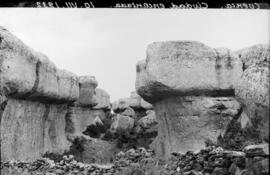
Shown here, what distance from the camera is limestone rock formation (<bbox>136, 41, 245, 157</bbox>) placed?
1023 cm

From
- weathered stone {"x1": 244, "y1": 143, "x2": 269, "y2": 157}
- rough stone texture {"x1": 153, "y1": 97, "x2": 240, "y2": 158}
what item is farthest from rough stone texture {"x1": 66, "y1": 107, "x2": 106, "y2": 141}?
weathered stone {"x1": 244, "y1": 143, "x2": 269, "y2": 157}

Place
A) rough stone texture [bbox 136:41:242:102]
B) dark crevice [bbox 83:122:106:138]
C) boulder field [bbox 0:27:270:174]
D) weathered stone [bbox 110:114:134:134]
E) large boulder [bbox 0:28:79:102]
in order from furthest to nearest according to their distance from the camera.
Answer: dark crevice [bbox 83:122:106:138]
weathered stone [bbox 110:114:134:134]
rough stone texture [bbox 136:41:242:102]
large boulder [bbox 0:28:79:102]
boulder field [bbox 0:27:270:174]

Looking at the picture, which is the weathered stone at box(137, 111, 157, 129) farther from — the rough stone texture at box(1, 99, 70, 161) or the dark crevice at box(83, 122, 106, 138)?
the rough stone texture at box(1, 99, 70, 161)

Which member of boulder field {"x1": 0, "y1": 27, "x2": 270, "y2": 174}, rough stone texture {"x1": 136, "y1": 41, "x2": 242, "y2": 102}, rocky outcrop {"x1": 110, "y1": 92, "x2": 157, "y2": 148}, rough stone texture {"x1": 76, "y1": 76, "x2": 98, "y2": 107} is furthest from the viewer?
rough stone texture {"x1": 76, "y1": 76, "x2": 98, "y2": 107}

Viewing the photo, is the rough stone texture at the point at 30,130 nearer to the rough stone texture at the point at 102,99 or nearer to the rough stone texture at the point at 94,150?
the rough stone texture at the point at 94,150

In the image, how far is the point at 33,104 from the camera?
39.4ft

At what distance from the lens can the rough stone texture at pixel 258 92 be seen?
5738 millimetres

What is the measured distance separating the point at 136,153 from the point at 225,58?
2.89 m

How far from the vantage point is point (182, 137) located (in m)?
10.7

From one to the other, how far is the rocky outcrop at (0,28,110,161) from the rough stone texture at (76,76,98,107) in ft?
0.67

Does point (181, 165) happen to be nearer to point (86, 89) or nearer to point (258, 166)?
point (258, 166)

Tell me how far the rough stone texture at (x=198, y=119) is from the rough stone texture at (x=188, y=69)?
0.22 metres

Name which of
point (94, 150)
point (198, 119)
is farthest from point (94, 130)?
point (198, 119)

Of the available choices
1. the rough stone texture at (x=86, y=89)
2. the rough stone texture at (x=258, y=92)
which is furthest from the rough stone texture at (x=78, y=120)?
the rough stone texture at (x=258, y=92)
